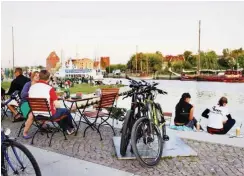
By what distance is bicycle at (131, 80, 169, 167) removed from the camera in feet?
16.1

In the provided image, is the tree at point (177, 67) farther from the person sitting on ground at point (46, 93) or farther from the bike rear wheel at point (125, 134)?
the bike rear wheel at point (125, 134)

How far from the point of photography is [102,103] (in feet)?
23.1

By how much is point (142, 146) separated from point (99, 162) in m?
0.71

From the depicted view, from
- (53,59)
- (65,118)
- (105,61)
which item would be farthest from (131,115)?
(105,61)

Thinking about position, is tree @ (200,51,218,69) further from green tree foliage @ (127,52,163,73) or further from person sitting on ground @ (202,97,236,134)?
person sitting on ground @ (202,97,236,134)

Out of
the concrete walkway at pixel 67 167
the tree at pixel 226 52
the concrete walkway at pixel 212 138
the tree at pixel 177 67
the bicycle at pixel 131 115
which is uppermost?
the tree at pixel 226 52

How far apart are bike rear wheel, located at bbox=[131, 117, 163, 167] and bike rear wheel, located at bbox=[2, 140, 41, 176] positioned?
167cm

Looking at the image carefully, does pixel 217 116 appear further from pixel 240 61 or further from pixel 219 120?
pixel 240 61

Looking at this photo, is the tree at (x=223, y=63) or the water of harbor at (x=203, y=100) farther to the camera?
the tree at (x=223, y=63)

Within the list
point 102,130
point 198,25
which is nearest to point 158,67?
point 198,25

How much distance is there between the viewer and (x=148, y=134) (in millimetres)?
5105

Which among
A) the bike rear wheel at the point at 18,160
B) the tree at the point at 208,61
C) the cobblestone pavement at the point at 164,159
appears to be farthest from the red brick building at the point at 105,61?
the bike rear wheel at the point at 18,160

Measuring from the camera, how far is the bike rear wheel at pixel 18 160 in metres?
3.45

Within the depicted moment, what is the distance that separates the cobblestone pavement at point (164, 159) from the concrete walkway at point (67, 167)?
0.67ft
